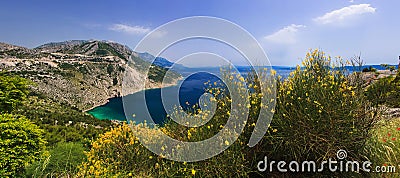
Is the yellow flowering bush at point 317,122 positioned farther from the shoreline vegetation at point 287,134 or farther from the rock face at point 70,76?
the rock face at point 70,76

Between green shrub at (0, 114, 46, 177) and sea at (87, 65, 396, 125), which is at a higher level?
sea at (87, 65, 396, 125)

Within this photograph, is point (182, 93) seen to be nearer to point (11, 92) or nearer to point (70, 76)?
point (11, 92)

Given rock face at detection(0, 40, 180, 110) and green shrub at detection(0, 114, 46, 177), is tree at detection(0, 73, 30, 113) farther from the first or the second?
rock face at detection(0, 40, 180, 110)

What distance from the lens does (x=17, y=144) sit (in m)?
6.42

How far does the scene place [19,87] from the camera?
10.9 m

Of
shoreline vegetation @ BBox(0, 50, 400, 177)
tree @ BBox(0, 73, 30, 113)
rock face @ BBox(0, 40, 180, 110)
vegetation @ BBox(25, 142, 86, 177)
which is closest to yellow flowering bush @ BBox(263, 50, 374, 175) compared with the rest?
shoreline vegetation @ BBox(0, 50, 400, 177)

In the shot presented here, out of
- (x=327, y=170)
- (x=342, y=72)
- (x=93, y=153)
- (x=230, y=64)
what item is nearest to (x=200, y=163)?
(x=230, y=64)

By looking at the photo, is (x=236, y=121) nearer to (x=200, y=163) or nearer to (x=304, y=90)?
(x=200, y=163)

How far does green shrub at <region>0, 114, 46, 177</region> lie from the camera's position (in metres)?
5.70

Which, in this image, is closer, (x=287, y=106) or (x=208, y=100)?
(x=287, y=106)

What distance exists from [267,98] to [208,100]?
2.44ft

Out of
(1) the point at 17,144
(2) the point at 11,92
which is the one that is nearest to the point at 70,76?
(2) the point at 11,92

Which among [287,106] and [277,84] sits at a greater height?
[277,84]

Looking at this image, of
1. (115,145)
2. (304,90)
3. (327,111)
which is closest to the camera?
(327,111)
